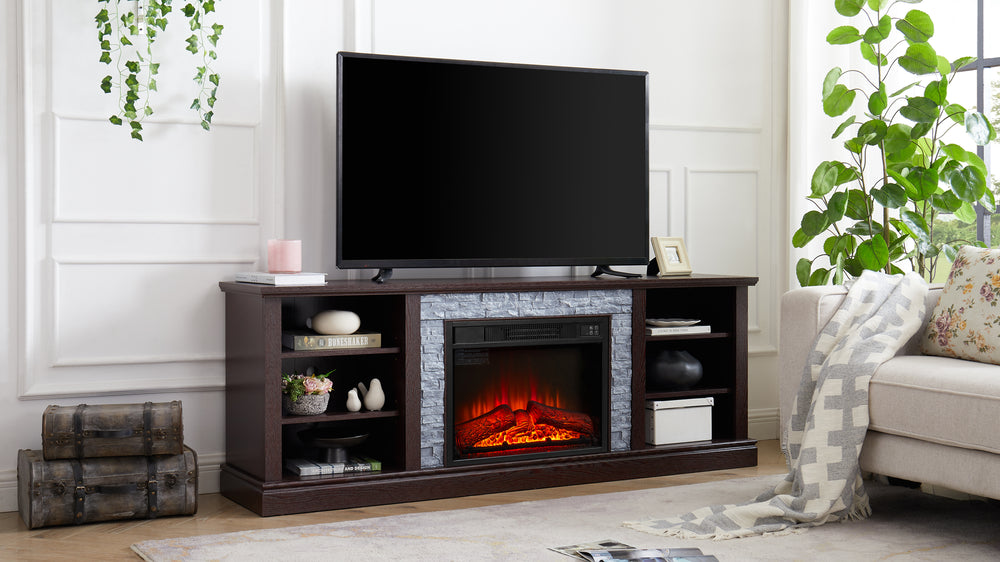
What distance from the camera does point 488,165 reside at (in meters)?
3.72

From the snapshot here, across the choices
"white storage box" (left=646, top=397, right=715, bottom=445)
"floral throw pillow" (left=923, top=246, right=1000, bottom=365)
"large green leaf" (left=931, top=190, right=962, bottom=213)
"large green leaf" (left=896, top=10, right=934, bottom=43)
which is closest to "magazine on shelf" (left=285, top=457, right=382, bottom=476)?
"white storage box" (left=646, top=397, right=715, bottom=445)

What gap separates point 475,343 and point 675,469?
93 centimetres

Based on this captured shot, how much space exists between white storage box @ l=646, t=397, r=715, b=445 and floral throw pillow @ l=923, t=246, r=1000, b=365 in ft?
3.02

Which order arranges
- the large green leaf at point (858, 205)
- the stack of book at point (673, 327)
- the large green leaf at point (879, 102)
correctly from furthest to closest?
the large green leaf at point (858, 205) → the large green leaf at point (879, 102) → the stack of book at point (673, 327)

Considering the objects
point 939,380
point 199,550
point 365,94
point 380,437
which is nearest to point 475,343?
point 380,437

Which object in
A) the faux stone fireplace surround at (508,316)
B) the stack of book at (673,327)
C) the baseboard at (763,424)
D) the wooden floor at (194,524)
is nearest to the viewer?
the wooden floor at (194,524)

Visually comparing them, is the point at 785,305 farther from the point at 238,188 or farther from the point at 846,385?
the point at 238,188

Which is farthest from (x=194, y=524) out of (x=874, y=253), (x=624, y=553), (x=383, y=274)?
(x=874, y=253)

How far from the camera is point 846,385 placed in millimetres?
3029

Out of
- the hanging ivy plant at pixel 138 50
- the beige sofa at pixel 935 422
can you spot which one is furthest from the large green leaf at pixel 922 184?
the hanging ivy plant at pixel 138 50

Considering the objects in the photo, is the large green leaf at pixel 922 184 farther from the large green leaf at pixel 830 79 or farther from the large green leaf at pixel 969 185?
the large green leaf at pixel 830 79

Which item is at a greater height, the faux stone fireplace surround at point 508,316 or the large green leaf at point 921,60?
the large green leaf at point 921,60

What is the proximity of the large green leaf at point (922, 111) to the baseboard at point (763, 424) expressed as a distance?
139 centimetres

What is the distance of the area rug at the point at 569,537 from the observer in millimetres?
2725
